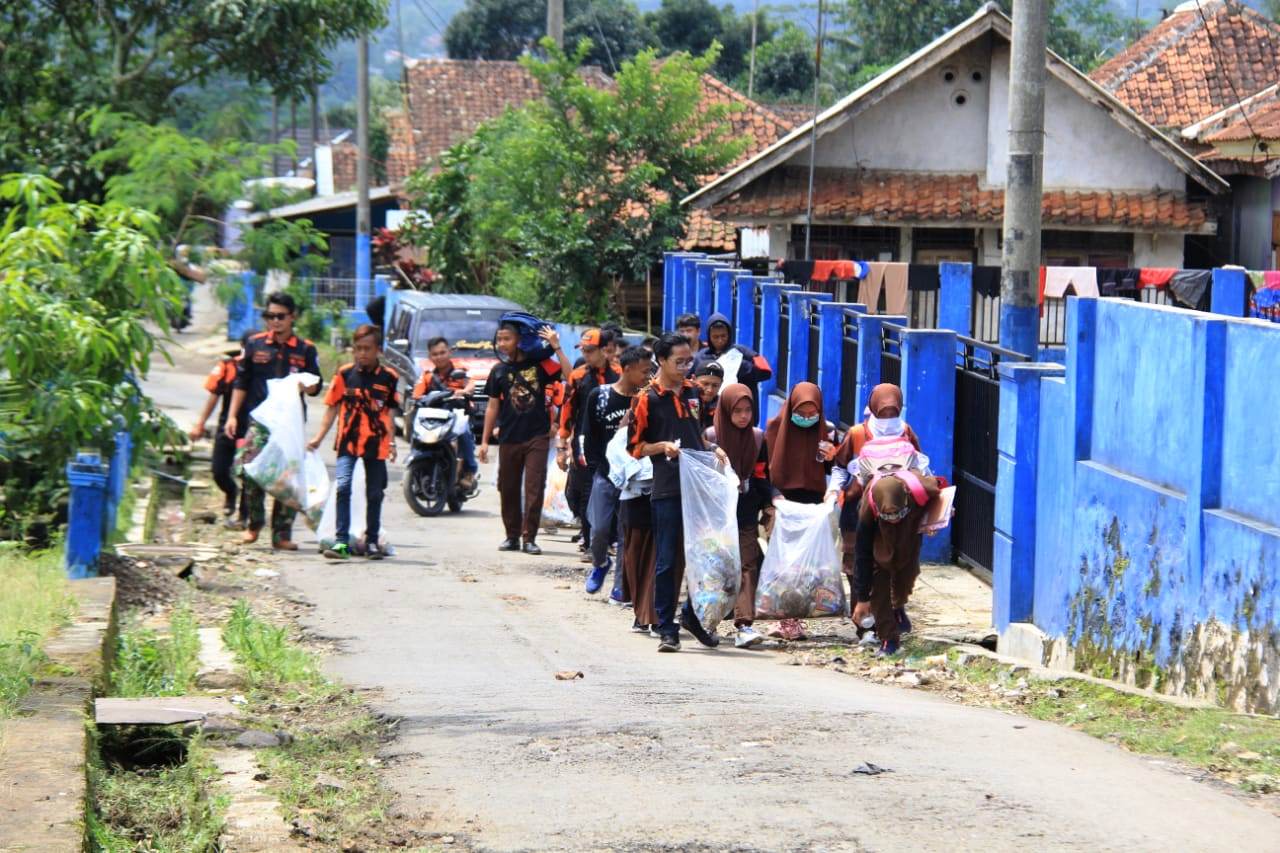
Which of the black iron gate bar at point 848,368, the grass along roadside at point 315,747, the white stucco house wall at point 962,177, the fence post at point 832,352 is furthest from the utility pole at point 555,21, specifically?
the grass along roadside at point 315,747

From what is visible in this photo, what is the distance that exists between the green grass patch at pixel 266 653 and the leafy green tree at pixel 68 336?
7.62 ft

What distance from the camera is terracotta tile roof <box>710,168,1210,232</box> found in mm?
22922

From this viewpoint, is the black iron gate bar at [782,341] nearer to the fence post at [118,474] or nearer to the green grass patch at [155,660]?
the fence post at [118,474]

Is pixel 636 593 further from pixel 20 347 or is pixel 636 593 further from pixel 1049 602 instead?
pixel 20 347

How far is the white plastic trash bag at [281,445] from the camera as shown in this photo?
40.4 feet

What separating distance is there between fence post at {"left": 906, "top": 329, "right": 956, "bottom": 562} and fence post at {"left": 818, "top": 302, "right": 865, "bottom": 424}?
2.75 m

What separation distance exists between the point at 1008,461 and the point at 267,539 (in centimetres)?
637

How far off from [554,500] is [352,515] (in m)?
1.88

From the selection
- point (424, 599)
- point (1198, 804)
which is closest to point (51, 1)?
point (424, 599)

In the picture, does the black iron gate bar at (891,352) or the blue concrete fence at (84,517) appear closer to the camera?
the blue concrete fence at (84,517)

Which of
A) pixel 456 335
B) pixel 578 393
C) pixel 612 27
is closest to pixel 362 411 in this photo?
pixel 578 393

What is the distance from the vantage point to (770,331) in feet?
59.5

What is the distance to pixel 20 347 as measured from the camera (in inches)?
424

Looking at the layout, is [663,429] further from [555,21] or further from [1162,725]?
[555,21]
